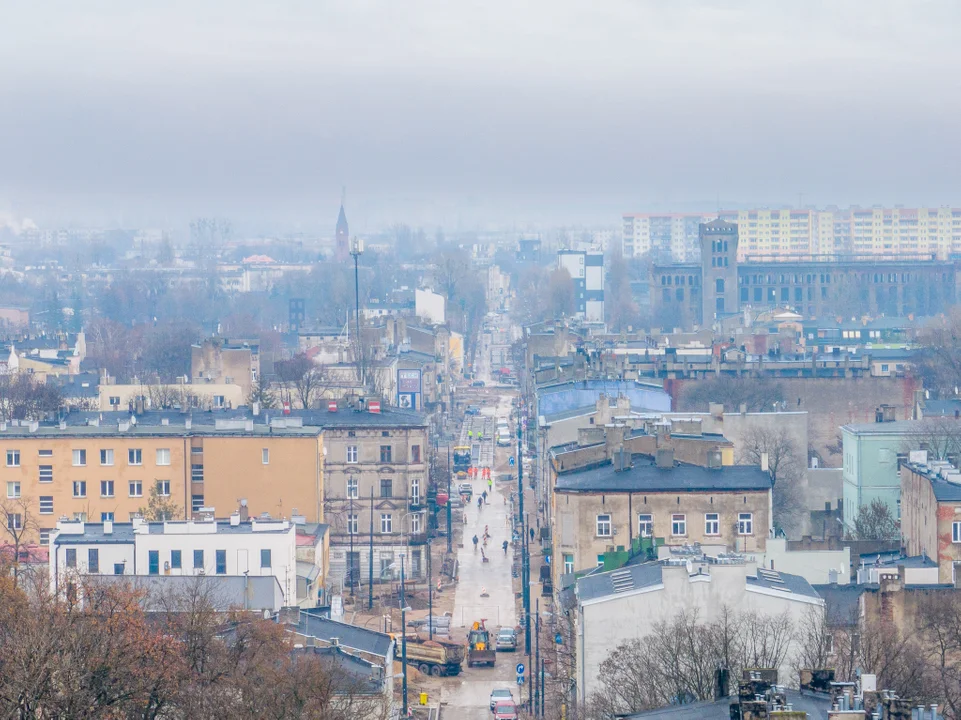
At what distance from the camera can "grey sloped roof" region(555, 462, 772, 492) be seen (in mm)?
51250

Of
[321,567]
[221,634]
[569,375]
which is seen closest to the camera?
[221,634]

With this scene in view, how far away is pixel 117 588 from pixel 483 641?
13.1 meters

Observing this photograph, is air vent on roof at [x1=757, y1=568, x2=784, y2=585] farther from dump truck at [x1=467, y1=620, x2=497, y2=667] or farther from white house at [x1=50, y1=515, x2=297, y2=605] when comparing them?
white house at [x1=50, y1=515, x2=297, y2=605]

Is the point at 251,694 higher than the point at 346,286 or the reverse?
the reverse

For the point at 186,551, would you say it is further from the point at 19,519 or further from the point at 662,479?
the point at 662,479

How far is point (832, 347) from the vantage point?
336ft

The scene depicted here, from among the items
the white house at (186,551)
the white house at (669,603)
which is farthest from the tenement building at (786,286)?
the white house at (669,603)

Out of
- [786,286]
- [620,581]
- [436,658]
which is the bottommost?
[436,658]

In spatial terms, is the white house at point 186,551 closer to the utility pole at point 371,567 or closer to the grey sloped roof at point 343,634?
the utility pole at point 371,567

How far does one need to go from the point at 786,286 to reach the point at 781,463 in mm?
101271

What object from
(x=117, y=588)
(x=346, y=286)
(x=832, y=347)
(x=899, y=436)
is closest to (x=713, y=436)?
(x=899, y=436)

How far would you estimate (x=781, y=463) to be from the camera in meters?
65.3

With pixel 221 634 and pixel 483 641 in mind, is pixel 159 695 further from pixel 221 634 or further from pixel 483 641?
pixel 483 641

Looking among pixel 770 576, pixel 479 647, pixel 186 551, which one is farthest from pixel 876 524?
pixel 186 551
